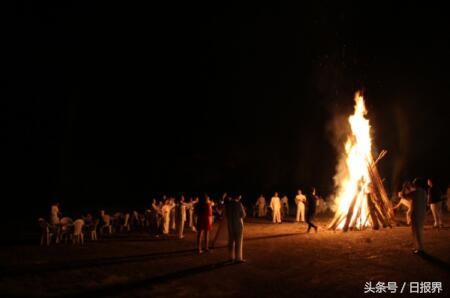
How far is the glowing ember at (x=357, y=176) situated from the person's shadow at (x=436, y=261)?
20.7 feet

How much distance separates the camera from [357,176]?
2070cm

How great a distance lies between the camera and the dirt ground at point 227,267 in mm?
9719

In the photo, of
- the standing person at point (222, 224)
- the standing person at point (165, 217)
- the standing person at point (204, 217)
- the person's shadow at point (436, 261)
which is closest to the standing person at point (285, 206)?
the standing person at point (222, 224)

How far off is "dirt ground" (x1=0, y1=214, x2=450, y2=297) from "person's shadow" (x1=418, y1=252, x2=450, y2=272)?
0.08ft

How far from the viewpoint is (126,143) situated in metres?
48.8

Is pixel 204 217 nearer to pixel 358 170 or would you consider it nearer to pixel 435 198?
pixel 358 170

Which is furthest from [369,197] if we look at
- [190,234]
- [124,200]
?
[124,200]

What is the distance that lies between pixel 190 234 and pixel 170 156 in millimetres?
29655

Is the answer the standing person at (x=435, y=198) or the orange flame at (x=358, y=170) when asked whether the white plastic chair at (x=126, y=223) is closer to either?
the orange flame at (x=358, y=170)

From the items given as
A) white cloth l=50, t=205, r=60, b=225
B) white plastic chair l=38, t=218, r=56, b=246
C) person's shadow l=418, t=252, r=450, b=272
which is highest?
white cloth l=50, t=205, r=60, b=225

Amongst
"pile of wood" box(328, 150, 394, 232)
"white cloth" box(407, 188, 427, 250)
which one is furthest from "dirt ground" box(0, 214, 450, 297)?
"pile of wood" box(328, 150, 394, 232)

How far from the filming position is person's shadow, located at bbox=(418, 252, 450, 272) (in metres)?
10.9

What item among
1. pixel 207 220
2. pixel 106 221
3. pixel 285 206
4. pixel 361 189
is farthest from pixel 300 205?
pixel 207 220

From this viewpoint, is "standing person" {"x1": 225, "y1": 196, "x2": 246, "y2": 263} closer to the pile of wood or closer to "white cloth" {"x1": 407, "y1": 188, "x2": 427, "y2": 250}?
"white cloth" {"x1": 407, "y1": 188, "x2": 427, "y2": 250}
